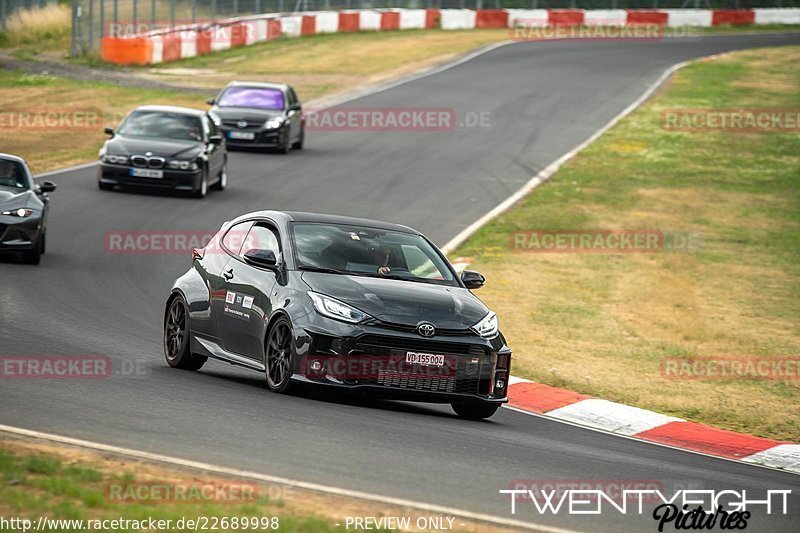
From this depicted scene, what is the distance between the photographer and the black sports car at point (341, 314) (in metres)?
10.6

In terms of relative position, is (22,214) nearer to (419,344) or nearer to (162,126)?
(162,126)

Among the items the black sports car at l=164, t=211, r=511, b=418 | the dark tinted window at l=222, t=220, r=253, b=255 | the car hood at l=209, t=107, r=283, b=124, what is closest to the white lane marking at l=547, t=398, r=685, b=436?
the black sports car at l=164, t=211, r=511, b=418

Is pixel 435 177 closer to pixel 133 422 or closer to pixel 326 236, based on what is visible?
pixel 326 236

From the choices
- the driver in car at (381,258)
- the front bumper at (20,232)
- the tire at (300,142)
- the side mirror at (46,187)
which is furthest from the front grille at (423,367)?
the tire at (300,142)

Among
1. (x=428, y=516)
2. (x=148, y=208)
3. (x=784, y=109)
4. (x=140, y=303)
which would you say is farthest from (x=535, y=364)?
(x=784, y=109)

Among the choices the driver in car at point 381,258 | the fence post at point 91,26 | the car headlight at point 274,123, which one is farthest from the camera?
the fence post at point 91,26

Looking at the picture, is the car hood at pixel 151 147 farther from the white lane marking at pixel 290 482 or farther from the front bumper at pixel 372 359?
the white lane marking at pixel 290 482

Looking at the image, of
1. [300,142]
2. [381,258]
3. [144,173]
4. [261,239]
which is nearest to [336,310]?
[381,258]

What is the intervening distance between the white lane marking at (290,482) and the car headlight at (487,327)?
3444mm

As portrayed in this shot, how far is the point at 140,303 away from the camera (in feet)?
55.2

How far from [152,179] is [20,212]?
7.40 metres

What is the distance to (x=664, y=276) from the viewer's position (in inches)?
853

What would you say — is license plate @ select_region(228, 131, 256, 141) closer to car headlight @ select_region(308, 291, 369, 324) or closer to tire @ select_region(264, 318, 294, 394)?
tire @ select_region(264, 318, 294, 394)

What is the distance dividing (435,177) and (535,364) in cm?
1609
